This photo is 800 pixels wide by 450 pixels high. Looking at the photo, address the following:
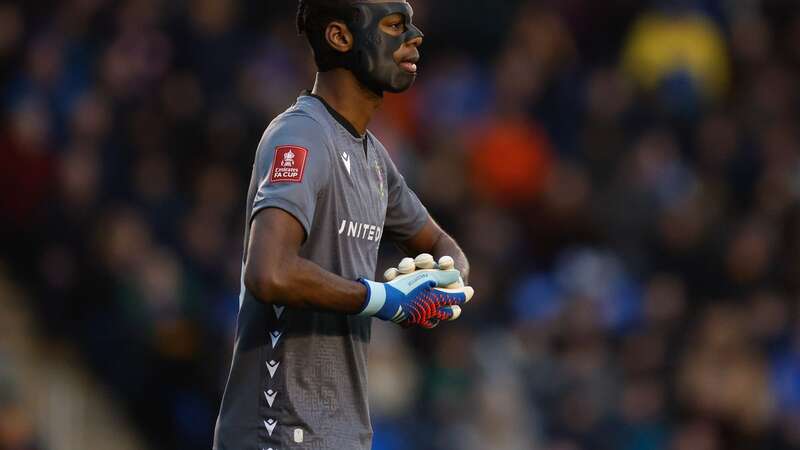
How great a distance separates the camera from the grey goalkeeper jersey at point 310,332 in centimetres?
462

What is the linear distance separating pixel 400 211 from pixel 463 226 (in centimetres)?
594

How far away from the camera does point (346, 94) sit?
493 cm

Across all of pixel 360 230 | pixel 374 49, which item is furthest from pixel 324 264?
pixel 374 49

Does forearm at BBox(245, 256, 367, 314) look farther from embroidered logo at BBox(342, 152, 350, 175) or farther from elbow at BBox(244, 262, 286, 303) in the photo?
embroidered logo at BBox(342, 152, 350, 175)

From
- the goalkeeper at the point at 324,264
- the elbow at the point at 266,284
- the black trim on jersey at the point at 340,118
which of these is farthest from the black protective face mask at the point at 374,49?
the elbow at the point at 266,284

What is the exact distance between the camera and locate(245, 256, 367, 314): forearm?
14.4 ft

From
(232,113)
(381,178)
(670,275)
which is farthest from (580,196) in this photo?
(381,178)

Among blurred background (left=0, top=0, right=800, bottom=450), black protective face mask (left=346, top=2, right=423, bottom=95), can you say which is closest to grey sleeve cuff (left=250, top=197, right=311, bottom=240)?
black protective face mask (left=346, top=2, right=423, bottom=95)

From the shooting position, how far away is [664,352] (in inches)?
422

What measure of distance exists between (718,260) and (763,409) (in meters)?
1.21

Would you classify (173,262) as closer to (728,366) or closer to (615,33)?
(728,366)

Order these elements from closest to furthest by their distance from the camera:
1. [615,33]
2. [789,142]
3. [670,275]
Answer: [670,275]
[789,142]
[615,33]

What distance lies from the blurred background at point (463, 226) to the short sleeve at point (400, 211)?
439 centimetres

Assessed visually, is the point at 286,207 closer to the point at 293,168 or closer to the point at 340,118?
the point at 293,168
